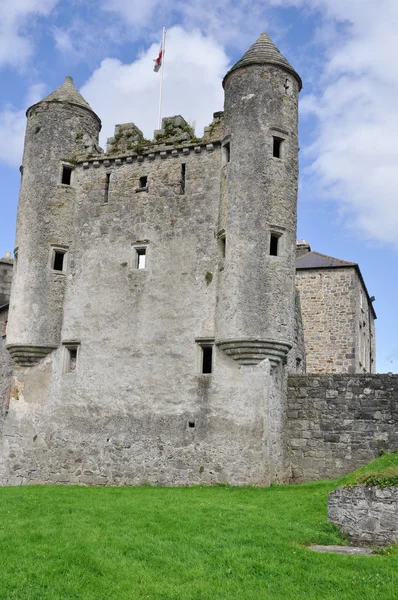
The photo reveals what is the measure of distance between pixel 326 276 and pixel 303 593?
21806 mm

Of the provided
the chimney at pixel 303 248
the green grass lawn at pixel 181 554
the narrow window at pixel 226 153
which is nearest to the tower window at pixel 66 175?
the narrow window at pixel 226 153

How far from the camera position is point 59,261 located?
20609 mm

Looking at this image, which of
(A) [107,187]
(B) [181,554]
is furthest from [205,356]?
(B) [181,554]

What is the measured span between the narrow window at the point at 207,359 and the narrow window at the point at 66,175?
7.46 m

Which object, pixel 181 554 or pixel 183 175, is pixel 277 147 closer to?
pixel 183 175

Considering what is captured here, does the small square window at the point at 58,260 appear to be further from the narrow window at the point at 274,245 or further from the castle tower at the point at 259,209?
the narrow window at the point at 274,245

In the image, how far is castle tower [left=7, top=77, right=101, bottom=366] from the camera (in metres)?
19.8

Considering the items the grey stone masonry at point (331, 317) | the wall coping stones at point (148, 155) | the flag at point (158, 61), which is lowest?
the grey stone masonry at point (331, 317)

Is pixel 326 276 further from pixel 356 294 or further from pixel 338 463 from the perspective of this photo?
pixel 338 463

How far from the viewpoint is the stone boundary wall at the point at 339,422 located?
54.7 feet

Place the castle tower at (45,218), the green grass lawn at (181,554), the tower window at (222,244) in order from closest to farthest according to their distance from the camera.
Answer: the green grass lawn at (181,554) → the tower window at (222,244) → the castle tower at (45,218)

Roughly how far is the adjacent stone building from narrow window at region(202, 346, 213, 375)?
35.3ft

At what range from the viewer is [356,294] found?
1121 inches

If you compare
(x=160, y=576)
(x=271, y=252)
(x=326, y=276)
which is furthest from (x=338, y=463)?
(x=326, y=276)
